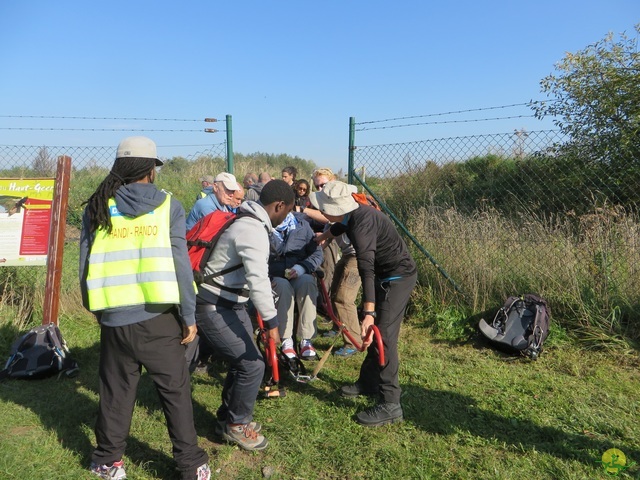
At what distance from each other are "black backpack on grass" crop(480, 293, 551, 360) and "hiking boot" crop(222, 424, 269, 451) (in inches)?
107

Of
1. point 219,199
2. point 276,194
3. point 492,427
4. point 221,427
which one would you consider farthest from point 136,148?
point 492,427

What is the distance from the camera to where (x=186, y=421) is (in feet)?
9.15

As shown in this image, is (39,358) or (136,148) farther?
(39,358)

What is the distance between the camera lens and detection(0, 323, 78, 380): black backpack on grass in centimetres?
434

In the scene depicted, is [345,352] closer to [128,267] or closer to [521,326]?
[521,326]

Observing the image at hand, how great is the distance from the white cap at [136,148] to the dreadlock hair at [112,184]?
0.02m

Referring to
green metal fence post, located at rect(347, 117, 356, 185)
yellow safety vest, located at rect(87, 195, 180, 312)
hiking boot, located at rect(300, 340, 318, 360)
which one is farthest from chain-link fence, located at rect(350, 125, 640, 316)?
yellow safety vest, located at rect(87, 195, 180, 312)

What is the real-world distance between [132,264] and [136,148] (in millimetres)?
619

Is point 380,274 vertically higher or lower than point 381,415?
higher

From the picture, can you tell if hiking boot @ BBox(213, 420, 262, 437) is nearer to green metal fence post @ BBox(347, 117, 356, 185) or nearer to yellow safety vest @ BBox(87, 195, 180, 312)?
yellow safety vest @ BBox(87, 195, 180, 312)

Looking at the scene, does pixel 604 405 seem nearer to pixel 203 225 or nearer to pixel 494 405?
pixel 494 405

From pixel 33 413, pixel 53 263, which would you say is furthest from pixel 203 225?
pixel 53 263

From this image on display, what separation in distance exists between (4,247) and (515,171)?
601 centimetres

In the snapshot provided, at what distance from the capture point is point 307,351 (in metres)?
4.66
